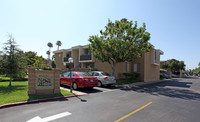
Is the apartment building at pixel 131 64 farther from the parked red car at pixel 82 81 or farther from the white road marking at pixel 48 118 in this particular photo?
the white road marking at pixel 48 118

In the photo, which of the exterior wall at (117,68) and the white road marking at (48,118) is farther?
the exterior wall at (117,68)

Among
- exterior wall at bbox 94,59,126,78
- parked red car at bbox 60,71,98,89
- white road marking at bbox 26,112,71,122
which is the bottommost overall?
white road marking at bbox 26,112,71,122

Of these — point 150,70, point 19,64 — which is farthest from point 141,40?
point 19,64

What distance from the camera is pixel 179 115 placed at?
484cm

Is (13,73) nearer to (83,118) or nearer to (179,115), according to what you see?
(83,118)

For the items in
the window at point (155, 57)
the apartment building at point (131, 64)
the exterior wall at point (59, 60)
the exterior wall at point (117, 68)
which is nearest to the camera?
the exterior wall at point (117, 68)

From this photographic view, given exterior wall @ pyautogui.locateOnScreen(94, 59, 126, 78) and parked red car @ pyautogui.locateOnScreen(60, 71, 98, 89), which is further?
exterior wall @ pyautogui.locateOnScreen(94, 59, 126, 78)

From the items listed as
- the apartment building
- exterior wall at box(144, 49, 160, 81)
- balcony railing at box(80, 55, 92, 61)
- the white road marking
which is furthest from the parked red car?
exterior wall at box(144, 49, 160, 81)

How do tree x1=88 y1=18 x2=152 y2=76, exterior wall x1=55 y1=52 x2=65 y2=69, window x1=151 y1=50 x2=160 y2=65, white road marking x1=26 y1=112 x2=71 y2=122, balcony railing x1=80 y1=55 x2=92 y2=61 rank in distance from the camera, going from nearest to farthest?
white road marking x1=26 y1=112 x2=71 y2=122, tree x1=88 y1=18 x2=152 y2=76, balcony railing x1=80 y1=55 x2=92 y2=61, window x1=151 y1=50 x2=160 y2=65, exterior wall x1=55 y1=52 x2=65 y2=69

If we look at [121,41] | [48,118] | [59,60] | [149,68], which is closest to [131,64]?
[149,68]

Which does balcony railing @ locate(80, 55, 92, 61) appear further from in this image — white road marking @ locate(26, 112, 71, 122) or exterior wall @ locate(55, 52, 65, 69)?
white road marking @ locate(26, 112, 71, 122)

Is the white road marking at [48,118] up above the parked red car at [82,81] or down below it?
below

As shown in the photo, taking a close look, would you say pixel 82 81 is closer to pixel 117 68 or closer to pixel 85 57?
pixel 117 68

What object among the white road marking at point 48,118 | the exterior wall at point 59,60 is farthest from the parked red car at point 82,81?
the exterior wall at point 59,60
